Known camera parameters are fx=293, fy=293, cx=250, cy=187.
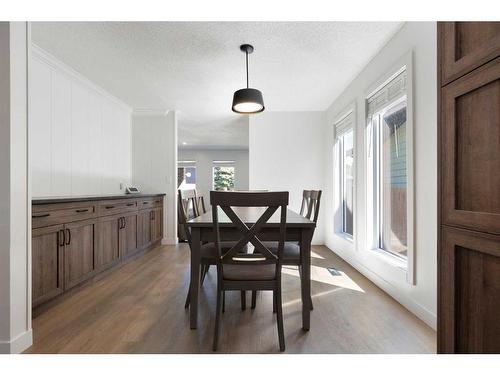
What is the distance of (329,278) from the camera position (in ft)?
10.4

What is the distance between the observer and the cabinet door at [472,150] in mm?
872

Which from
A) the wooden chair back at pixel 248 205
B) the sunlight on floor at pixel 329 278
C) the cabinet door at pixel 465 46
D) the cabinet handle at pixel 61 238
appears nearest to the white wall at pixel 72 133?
the cabinet handle at pixel 61 238

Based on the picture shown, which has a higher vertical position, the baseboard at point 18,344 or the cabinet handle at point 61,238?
the cabinet handle at point 61,238

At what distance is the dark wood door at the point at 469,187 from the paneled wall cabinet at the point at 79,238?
2.53 m

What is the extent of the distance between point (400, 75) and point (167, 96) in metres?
3.14

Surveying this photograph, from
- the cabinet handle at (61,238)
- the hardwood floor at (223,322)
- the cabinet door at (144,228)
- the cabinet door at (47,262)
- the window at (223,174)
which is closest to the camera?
the hardwood floor at (223,322)

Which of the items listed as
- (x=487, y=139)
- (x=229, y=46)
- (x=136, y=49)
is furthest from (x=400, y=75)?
(x=136, y=49)

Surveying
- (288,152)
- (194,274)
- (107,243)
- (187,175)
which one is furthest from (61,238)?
(187,175)

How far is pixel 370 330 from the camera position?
197 centimetres

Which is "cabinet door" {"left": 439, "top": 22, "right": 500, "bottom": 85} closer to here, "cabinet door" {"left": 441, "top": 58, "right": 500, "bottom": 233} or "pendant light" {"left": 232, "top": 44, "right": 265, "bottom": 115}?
"cabinet door" {"left": 441, "top": 58, "right": 500, "bottom": 233}

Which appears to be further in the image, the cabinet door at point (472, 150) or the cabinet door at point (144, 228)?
the cabinet door at point (144, 228)

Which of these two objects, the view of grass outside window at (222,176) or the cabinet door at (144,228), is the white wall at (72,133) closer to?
the cabinet door at (144,228)

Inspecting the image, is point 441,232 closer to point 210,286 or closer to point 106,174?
point 210,286

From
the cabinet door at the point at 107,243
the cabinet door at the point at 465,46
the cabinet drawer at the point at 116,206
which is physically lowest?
the cabinet door at the point at 107,243
